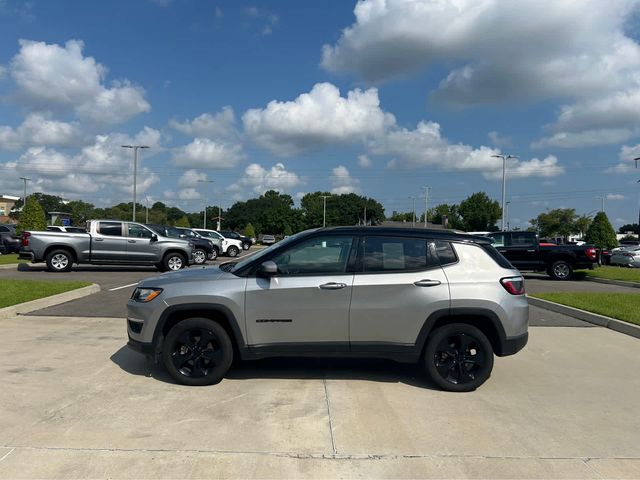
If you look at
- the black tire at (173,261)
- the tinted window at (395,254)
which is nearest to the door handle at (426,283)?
the tinted window at (395,254)

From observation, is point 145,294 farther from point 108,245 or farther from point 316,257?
point 108,245

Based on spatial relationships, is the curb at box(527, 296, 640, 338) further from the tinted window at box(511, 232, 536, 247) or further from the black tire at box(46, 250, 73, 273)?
the black tire at box(46, 250, 73, 273)

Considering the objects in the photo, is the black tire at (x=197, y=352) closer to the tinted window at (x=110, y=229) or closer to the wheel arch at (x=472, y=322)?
the wheel arch at (x=472, y=322)

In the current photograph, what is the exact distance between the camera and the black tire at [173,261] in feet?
60.8

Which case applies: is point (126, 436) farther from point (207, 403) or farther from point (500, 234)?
point (500, 234)

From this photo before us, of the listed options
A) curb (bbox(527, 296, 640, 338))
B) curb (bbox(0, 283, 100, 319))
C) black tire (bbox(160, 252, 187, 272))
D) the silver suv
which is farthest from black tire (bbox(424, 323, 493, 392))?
black tire (bbox(160, 252, 187, 272))

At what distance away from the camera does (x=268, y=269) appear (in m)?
5.23

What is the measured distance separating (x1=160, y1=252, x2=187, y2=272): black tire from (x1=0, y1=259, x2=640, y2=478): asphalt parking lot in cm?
1154

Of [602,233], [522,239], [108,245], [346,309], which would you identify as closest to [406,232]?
[346,309]

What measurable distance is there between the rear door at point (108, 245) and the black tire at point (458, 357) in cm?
1488

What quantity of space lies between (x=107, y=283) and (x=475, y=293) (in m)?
11.9

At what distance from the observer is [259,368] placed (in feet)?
20.1

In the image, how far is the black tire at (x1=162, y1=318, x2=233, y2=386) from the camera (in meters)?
5.39

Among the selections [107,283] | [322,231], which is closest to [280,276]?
[322,231]
